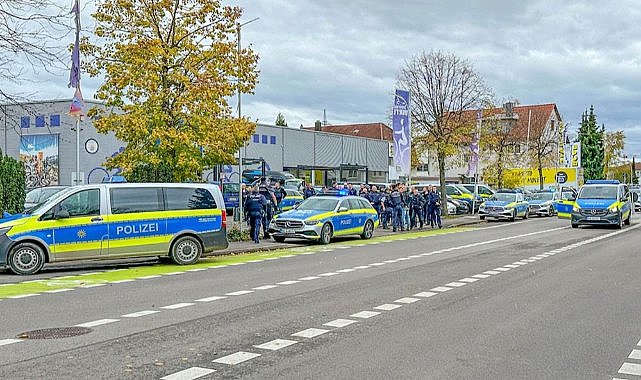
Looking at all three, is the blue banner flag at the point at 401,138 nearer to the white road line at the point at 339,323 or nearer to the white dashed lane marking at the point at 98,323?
the white road line at the point at 339,323

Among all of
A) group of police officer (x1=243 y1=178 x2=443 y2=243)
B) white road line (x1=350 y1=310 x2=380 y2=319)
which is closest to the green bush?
group of police officer (x1=243 y1=178 x2=443 y2=243)

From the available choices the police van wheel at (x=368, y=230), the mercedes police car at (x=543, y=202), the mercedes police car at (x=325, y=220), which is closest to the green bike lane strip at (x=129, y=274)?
the mercedes police car at (x=325, y=220)

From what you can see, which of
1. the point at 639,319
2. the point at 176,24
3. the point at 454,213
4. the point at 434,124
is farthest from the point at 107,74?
the point at 454,213

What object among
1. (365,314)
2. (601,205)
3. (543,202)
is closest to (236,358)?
(365,314)

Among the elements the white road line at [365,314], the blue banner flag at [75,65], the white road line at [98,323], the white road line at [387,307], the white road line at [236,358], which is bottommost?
the white road line at [387,307]

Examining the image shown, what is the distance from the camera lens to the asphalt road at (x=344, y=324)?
7051 mm

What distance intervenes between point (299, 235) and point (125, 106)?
6502mm

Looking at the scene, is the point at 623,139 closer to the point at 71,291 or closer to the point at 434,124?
the point at 434,124

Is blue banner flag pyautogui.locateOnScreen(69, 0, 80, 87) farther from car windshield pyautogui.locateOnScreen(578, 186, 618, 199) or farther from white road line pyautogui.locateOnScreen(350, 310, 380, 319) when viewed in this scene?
car windshield pyautogui.locateOnScreen(578, 186, 618, 199)

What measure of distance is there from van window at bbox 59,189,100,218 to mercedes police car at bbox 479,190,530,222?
2877cm

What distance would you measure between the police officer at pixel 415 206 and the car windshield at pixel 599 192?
277 inches

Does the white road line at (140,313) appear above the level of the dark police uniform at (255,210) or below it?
below

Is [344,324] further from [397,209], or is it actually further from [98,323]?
[397,209]

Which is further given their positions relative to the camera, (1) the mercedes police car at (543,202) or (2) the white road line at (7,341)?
(1) the mercedes police car at (543,202)
